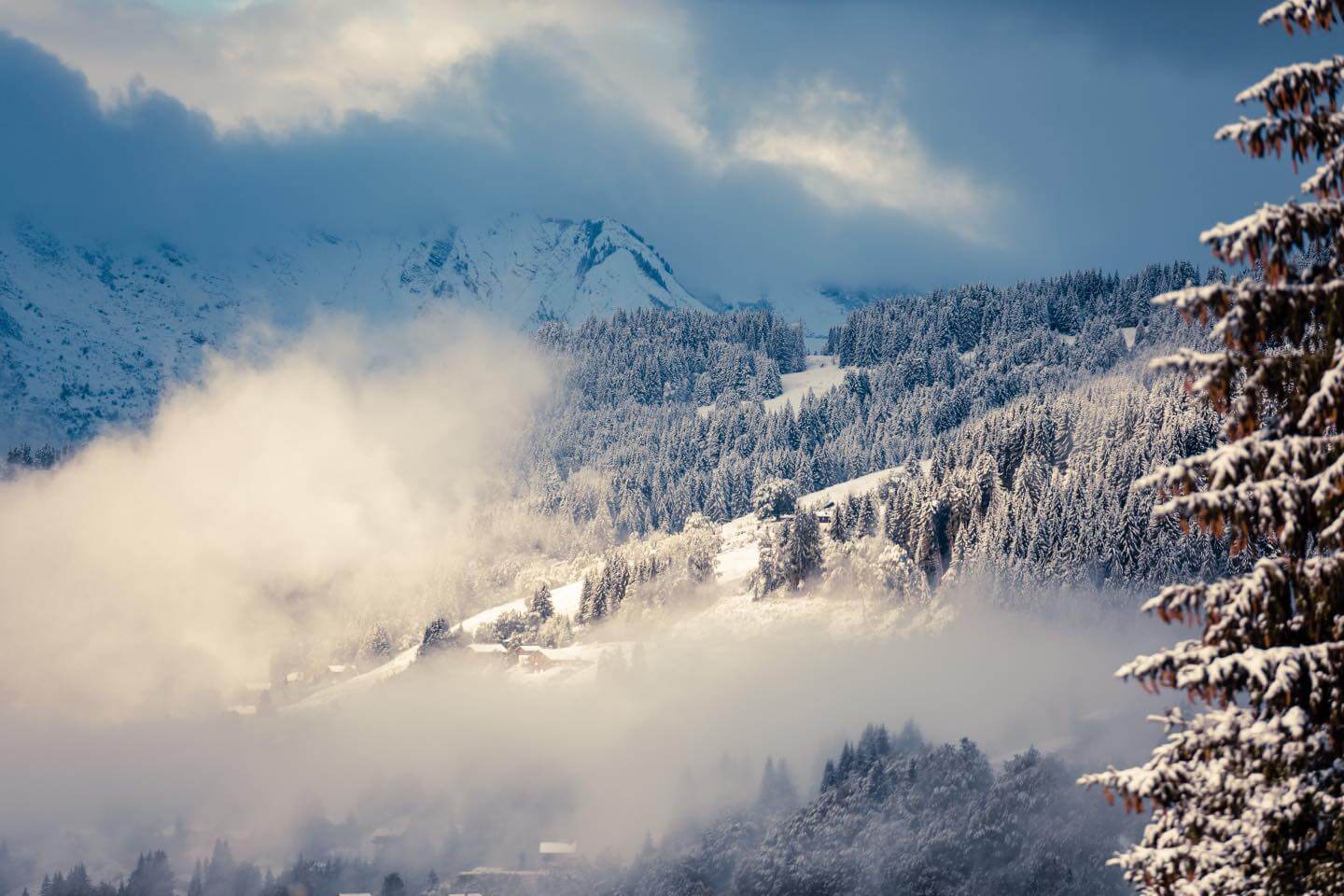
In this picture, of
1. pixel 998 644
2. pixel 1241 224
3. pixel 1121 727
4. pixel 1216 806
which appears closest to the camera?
pixel 1241 224

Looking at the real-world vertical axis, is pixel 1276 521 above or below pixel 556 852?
above

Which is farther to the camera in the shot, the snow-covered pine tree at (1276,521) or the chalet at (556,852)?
the chalet at (556,852)

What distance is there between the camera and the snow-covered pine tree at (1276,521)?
15.1 metres

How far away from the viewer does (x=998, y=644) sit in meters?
192

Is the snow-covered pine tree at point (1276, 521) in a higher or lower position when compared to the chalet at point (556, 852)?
higher

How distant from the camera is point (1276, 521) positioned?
601 inches

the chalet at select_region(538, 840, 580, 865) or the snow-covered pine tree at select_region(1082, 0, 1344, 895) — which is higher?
the snow-covered pine tree at select_region(1082, 0, 1344, 895)

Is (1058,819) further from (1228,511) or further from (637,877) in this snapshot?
(1228,511)

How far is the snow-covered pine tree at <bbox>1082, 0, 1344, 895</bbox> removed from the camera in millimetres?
15133

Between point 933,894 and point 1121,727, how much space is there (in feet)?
102

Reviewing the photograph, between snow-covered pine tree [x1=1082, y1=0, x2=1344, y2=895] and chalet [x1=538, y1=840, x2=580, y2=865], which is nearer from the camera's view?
snow-covered pine tree [x1=1082, y1=0, x2=1344, y2=895]

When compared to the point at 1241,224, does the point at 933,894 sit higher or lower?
lower

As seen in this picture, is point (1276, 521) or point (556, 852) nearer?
point (1276, 521)

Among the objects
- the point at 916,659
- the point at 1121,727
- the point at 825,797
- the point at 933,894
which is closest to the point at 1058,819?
the point at 933,894
